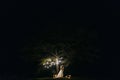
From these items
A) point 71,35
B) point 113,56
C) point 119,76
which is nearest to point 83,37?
point 71,35

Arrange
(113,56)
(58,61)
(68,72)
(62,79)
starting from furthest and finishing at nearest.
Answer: (113,56), (68,72), (58,61), (62,79)

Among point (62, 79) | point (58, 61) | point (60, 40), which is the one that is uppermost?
point (60, 40)

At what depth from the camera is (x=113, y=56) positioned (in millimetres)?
29844

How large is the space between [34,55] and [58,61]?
7.27 feet

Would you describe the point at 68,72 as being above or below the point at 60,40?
below

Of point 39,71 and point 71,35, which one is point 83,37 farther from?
point 39,71

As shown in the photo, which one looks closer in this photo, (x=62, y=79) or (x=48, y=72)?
(x=62, y=79)

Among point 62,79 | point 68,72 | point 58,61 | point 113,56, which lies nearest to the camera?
point 62,79

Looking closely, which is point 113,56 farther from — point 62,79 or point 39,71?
point 62,79

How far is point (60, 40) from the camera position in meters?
23.5

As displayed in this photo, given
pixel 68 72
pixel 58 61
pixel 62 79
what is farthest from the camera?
pixel 68 72

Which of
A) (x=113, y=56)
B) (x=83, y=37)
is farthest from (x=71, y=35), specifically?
(x=113, y=56)

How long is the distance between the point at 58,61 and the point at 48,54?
1.08 meters

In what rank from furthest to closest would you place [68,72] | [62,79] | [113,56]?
[113,56] → [68,72] → [62,79]
